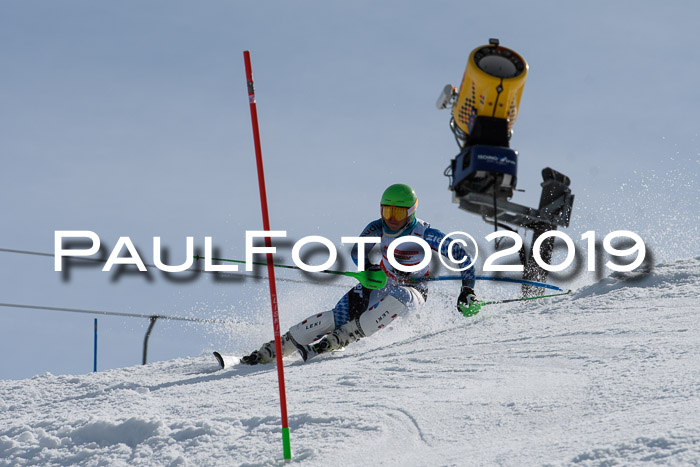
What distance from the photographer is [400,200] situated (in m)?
7.94

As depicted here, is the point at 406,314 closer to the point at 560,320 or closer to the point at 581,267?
the point at 560,320

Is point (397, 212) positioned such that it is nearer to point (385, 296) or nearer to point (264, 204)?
point (385, 296)

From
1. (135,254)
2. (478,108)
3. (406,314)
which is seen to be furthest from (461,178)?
(135,254)

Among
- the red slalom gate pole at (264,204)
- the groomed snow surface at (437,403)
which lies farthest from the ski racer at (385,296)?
the red slalom gate pole at (264,204)

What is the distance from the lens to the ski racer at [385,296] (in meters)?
7.49

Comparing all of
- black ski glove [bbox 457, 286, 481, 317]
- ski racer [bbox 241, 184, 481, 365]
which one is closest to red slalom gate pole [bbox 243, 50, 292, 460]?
ski racer [bbox 241, 184, 481, 365]

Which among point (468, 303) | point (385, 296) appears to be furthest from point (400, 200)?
point (468, 303)

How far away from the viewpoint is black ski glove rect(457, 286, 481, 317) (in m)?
7.73

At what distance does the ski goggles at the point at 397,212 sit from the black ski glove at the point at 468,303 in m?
0.90

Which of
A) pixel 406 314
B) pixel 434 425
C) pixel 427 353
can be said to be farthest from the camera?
pixel 406 314

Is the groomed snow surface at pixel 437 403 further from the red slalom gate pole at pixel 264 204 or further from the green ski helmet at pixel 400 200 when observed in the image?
the green ski helmet at pixel 400 200

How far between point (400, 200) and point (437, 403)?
3.42 m

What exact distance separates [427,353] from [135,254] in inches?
213

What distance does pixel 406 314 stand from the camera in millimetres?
7559
